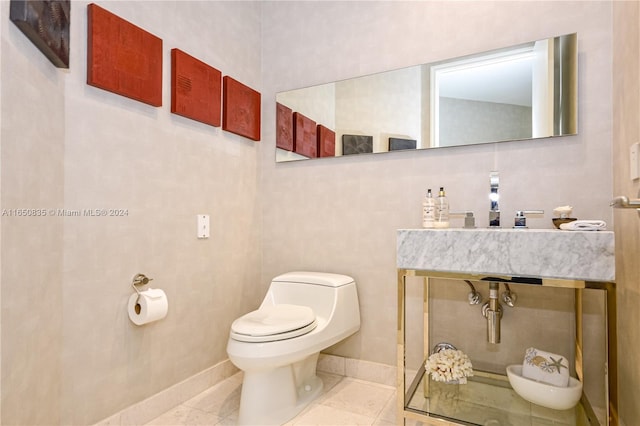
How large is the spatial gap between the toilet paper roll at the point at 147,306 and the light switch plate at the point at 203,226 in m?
0.42

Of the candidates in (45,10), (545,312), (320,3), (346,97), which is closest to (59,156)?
(45,10)

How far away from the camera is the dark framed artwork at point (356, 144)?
80.0 inches

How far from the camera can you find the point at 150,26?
163 centimetres

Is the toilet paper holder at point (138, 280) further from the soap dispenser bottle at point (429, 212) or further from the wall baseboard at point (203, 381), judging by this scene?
the soap dispenser bottle at point (429, 212)

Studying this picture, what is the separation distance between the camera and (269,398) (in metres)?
1.58

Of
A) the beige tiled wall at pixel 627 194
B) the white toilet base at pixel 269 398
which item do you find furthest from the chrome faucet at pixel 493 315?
the white toilet base at pixel 269 398

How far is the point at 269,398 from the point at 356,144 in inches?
54.2

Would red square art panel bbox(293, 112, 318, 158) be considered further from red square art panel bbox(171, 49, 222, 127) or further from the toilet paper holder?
the toilet paper holder

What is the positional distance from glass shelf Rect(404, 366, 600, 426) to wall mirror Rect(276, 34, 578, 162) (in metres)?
1.13

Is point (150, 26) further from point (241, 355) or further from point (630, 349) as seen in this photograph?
point (630, 349)

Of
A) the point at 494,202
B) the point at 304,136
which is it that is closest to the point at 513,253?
the point at 494,202

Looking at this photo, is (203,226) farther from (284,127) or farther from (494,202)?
(494,202)

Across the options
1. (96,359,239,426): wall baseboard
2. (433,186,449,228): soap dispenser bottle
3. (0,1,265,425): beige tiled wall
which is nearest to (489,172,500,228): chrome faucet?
(433,186,449,228): soap dispenser bottle

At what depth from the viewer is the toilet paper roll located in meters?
1.47
